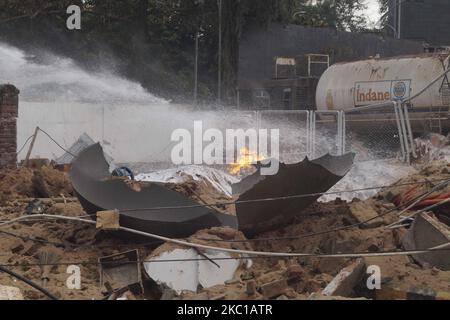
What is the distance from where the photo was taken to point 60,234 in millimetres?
8039

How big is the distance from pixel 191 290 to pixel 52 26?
21466 mm

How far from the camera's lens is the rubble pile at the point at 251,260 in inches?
258

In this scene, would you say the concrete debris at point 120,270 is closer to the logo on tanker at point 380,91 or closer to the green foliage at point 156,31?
the logo on tanker at point 380,91

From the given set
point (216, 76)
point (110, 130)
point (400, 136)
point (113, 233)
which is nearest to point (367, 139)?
point (400, 136)

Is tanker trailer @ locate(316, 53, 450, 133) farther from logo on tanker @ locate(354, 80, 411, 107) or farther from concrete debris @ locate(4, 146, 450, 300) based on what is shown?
concrete debris @ locate(4, 146, 450, 300)

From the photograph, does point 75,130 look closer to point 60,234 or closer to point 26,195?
point 26,195

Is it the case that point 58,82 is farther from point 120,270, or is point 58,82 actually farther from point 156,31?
point 120,270

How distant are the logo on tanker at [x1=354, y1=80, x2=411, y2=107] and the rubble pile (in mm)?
9582

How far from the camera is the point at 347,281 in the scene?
6629 millimetres

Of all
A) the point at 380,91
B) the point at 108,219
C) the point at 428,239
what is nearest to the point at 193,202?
the point at 108,219

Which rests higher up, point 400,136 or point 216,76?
point 216,76

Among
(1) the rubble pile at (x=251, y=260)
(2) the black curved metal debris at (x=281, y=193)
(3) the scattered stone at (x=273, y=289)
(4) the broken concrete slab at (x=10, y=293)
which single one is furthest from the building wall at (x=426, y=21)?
(4) the broken concrete slab at (x=10, y=293)

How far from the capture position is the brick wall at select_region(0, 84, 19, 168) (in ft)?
41.2

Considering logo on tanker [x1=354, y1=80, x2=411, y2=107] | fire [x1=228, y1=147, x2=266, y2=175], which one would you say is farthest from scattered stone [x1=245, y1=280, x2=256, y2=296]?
logo on tanker [x1=354, y1=80, x2=411, y2=107]
